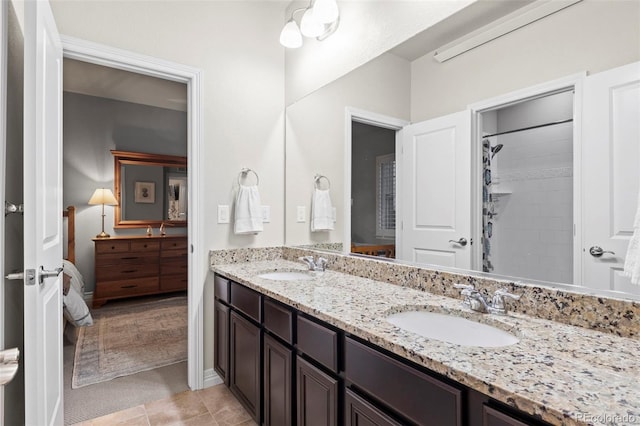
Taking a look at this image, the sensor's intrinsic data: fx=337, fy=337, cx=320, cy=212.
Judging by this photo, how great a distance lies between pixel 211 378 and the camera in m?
2.29

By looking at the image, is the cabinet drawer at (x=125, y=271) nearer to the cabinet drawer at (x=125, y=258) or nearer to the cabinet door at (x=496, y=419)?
the cabinet drawer at (x=125, y=258)

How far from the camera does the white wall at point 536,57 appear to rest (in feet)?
3.28

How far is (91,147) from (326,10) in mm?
3875

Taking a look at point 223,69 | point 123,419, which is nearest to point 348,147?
point 223,69

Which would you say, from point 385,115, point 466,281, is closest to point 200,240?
point 385,115

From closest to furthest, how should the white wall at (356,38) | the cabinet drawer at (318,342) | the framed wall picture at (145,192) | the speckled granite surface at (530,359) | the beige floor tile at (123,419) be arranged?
the speckled granite surface at (530,359) < the cabinet drawer at (318,342) < the white wall at (356,38) < the beige floor tile at (123,419) < the framed wall picture at (145,192)

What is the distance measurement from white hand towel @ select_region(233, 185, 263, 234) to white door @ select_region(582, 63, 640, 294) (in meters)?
1.84

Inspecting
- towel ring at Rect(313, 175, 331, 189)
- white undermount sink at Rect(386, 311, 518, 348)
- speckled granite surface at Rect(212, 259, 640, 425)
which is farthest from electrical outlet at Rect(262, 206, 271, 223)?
white undermount sink at Rect(386, 311, 518, 348)

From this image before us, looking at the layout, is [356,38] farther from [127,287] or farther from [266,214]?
[127,287]

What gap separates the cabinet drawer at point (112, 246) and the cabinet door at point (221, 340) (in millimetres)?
2580

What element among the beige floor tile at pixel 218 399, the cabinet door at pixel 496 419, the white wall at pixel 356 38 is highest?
the white wall at pixel 356 38

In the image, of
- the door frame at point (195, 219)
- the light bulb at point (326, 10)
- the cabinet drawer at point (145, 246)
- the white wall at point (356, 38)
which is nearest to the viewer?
the white wall at point (356, 38)

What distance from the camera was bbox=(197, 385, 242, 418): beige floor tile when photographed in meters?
2.02

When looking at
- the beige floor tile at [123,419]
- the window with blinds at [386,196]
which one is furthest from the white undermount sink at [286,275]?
the beige floor tile at [123,419]
